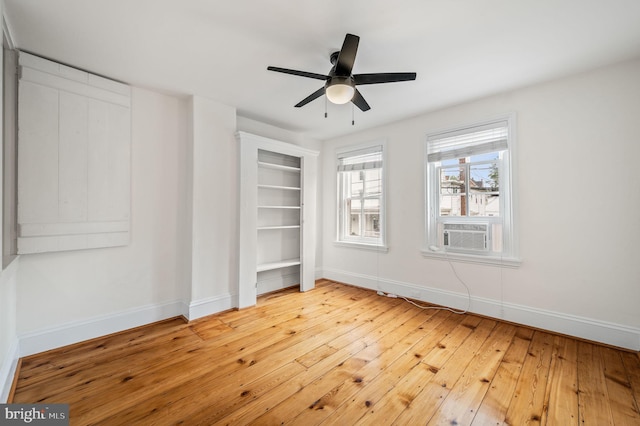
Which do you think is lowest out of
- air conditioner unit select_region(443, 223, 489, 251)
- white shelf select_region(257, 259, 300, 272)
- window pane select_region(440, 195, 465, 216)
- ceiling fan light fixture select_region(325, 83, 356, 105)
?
white shelf select_region(257, 259, 300, 272)

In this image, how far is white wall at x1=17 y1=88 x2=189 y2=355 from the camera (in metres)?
2.28

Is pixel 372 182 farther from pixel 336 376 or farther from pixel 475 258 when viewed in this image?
pixel 336 376

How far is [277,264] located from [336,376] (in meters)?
2.08

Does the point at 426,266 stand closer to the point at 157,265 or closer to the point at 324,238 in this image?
the point at 324,238

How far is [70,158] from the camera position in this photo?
237cm

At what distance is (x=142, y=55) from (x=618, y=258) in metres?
4.54

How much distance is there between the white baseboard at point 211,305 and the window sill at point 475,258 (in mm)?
2584

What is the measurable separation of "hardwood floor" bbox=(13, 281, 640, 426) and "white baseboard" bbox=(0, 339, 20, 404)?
70mm

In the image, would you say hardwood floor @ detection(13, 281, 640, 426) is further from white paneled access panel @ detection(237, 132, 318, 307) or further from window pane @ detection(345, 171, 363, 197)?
window pane @ detection(345, 171, 363, 197)

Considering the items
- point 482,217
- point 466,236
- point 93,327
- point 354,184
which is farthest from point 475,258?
point 93,327

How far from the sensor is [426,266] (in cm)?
350

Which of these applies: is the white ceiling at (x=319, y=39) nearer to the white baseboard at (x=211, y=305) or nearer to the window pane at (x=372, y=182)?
the window pane at (x=372, y=182)

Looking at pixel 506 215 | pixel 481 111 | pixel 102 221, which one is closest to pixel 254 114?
pixel 102 221

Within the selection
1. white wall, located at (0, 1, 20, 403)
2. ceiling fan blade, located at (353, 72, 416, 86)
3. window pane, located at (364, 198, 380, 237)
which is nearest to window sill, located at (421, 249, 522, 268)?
window pane, located at (364, 198, 380, 237)
